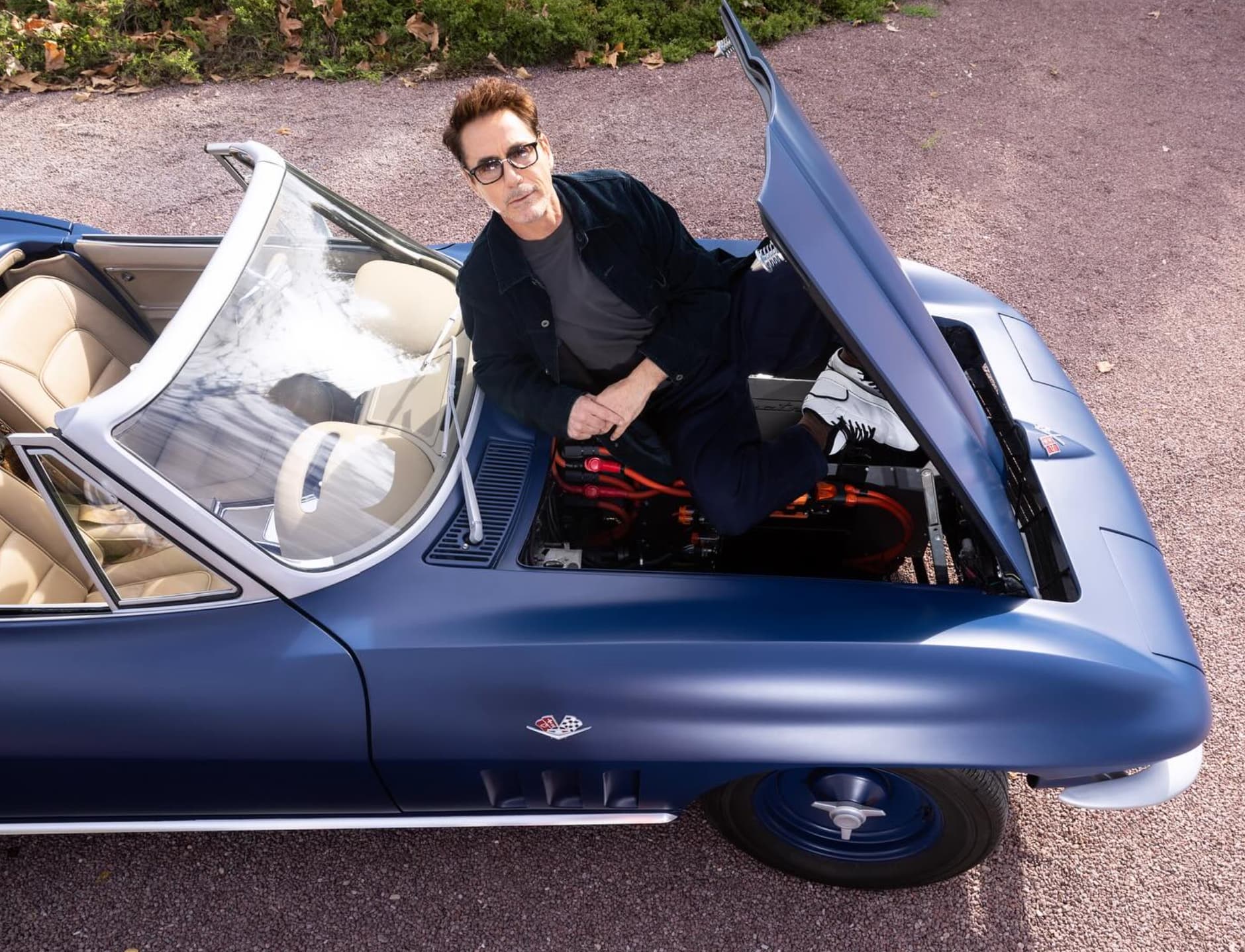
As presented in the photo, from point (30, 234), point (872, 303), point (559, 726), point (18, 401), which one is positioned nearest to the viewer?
point (872, 303)

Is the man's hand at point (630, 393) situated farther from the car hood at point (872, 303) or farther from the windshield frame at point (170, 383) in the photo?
the car hood at point (872, 303)

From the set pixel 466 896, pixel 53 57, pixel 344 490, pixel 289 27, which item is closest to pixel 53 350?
pixel 344 490

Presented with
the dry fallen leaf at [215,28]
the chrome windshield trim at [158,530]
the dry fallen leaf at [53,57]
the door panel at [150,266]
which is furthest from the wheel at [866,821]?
the dry fallen leaf at [53,57]

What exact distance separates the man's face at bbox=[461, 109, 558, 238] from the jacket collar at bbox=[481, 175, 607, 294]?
5 centimetres

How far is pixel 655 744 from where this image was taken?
2.09m

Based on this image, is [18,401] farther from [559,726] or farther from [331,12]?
[331,12]

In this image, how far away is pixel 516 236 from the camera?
8.37 ft

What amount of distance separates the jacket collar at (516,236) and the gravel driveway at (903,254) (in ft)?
5.12

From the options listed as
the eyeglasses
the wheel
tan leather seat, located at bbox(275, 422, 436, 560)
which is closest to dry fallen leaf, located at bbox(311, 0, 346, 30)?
the eyeglasses

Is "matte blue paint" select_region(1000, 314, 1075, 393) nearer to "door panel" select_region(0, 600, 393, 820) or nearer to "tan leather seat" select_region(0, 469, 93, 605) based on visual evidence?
"door panel" select_region(0, 600, 393, 820)

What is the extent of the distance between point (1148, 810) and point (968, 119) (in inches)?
170

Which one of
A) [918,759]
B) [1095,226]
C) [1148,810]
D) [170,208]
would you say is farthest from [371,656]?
[1095,226]

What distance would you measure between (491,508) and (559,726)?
1.84 ft

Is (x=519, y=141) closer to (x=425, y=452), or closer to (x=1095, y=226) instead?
(x=425, y=452)
